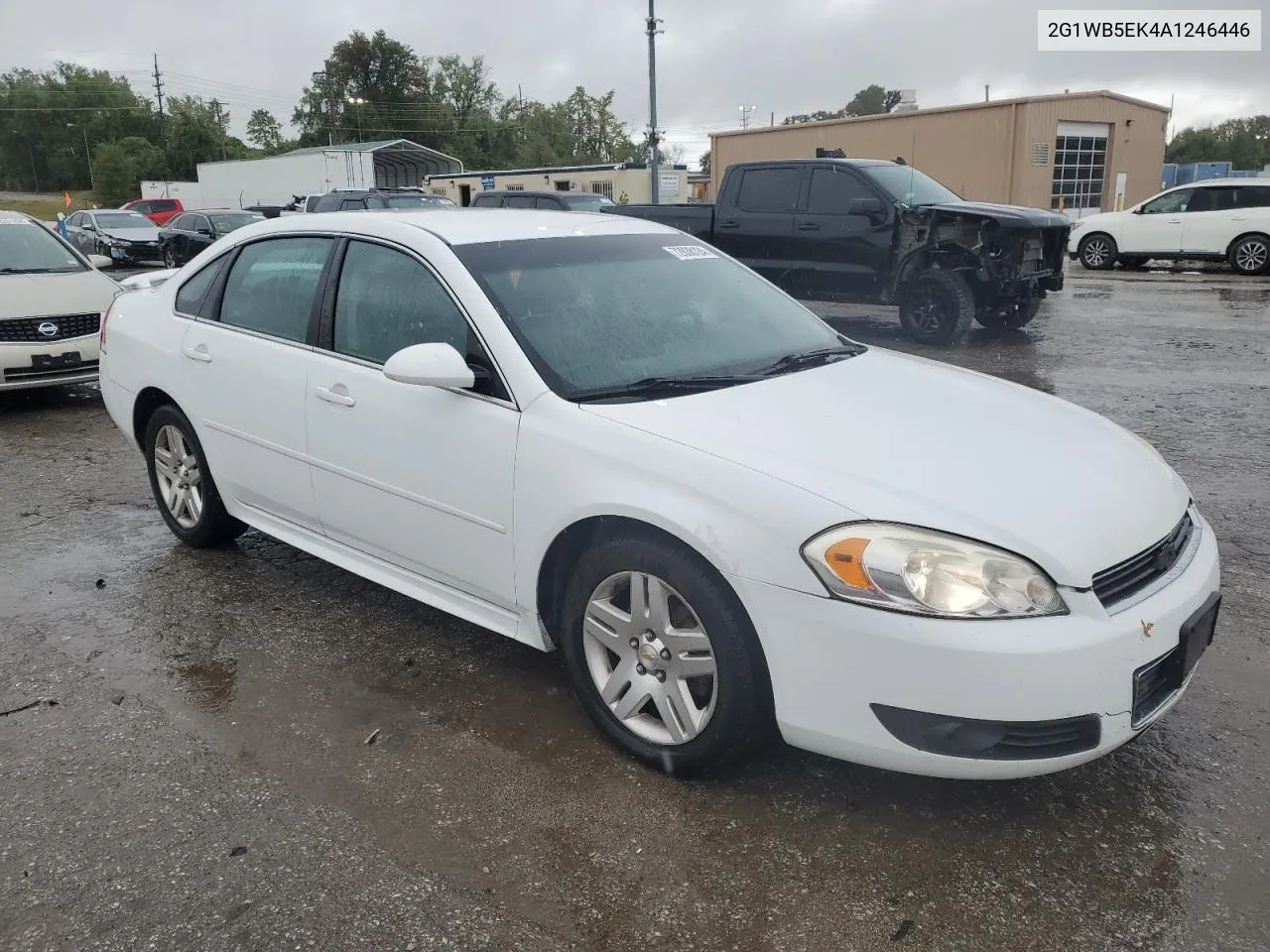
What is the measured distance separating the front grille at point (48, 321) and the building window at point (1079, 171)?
1039 inches

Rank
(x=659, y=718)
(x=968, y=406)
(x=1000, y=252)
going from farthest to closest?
1. (x=1000, y=252)
2. (x=968, y=406)
3. (x=659, y=718)

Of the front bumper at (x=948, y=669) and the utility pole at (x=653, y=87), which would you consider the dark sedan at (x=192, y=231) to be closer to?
the utility pole at (x=653, y=87)

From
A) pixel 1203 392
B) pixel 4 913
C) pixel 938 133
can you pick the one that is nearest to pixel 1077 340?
pixel 1203 392

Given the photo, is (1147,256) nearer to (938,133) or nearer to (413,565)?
(938,133)

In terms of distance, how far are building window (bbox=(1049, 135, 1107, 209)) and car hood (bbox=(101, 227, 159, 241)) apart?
2378cm

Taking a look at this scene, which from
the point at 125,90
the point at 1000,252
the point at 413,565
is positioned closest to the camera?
the point at 413,565

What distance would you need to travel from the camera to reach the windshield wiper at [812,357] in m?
3.54

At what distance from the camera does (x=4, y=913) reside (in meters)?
2.48

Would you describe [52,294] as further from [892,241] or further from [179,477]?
[892,241]

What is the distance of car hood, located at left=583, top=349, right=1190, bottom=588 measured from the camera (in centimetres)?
256

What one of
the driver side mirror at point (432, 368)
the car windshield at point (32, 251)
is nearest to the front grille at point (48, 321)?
the car windshield at point (32, 251)

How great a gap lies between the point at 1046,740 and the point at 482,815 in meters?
1.48

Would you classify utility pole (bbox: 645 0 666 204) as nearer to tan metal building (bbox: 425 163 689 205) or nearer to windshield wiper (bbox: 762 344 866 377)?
tan metal building (bbox: 425 163 689 205)

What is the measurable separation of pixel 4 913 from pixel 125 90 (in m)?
110
